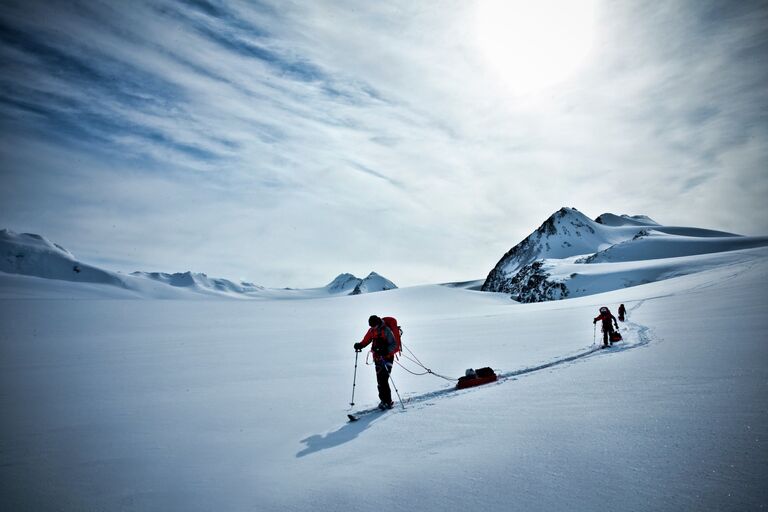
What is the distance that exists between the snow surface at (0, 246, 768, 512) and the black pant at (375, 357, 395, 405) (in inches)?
28.7

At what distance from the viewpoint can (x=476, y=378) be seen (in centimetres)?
907

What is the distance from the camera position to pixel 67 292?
55719mm

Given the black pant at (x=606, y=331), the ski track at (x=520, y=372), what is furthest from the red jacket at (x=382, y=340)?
the black pant at (x=606, y=331)

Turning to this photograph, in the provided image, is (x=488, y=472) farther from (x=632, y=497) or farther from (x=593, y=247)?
(x=593, y=247)

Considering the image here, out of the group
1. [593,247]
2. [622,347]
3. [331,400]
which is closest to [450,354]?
[622,347]

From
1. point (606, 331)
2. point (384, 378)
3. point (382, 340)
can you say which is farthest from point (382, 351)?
point (606, 331)

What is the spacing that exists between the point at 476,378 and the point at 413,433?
12.1 feet

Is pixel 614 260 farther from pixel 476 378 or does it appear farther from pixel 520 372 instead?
pixel 476 378

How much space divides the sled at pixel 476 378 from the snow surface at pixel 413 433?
444mm

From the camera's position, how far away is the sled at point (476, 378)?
8.98 meters

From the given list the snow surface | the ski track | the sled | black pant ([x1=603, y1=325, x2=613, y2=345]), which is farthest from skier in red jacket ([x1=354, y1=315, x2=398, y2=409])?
black pant ([x1=603, y1=325, x2=613, y2=345])

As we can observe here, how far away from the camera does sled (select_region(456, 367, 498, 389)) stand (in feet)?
29.5

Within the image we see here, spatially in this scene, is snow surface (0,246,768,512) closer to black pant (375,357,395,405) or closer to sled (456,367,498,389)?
sled (456,367,498,389)

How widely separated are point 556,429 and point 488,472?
62.0 inches
